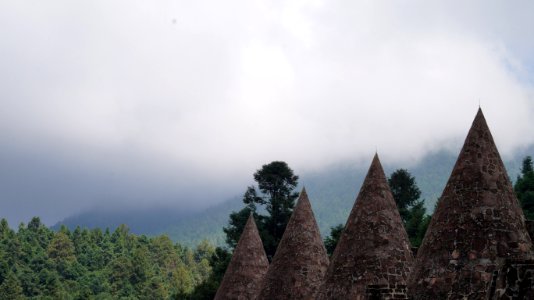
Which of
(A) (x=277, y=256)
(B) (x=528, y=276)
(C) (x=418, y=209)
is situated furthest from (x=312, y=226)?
(C) (x=418, y=209)

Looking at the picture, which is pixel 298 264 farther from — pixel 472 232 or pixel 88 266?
pixel 88 266

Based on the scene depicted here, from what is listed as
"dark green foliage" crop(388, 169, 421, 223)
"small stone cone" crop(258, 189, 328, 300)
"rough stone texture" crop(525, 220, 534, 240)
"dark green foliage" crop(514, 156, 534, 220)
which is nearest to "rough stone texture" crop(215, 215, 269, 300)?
"small stone cone" crop(258, 189, 328, 300)

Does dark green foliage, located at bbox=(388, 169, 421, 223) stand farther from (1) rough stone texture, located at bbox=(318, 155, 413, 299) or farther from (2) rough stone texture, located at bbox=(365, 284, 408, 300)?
(2) rough stone texture, located at bbox=(365, 284, 408, 300)

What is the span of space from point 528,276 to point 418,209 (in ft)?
Answer: 184

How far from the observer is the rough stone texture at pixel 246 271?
26.0m

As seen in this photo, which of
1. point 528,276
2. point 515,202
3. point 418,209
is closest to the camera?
point 528,276

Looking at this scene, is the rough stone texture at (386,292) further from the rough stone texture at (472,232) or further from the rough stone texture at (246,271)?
the rough stone texture at (246,271)

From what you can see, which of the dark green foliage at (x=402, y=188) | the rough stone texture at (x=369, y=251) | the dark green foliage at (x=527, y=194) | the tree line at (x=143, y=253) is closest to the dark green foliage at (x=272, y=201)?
the tree line at (x=143, y=253)

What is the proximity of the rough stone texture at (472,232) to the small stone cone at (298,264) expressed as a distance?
24.1 feet

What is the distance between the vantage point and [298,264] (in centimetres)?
2234

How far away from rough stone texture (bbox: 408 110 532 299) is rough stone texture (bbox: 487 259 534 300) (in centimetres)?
575

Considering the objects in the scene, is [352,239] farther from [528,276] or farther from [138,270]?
[138,270]

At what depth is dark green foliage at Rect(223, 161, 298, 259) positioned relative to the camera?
5634 cm

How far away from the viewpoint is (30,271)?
117188 millimetres
